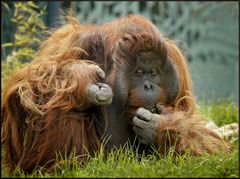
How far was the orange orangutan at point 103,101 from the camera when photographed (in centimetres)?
332

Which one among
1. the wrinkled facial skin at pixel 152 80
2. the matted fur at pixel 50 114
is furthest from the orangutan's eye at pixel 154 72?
the matted fur at pixel 50 114

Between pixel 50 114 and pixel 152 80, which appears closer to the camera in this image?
pixel 50 114

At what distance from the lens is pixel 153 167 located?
9.70 ft

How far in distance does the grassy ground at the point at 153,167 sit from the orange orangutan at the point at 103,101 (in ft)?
0.44

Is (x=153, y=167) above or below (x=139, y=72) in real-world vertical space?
below

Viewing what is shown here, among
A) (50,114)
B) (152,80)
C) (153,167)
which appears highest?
(152,80)

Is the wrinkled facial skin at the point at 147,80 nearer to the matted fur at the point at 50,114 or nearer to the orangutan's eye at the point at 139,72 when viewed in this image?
the orangutan's eye at the point at 139,72

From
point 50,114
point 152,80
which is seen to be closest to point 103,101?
point 50,114

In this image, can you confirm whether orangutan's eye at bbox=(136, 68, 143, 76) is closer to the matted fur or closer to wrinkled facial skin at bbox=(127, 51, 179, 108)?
wrinkled facial skin at bbox=(127, 51, 179, 108)

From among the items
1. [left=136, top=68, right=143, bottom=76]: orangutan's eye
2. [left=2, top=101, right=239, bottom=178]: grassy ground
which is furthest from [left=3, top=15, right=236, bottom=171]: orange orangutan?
[left=2, top=101, right=239, bottom=178]: grassy ground

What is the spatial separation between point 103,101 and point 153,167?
0.49m

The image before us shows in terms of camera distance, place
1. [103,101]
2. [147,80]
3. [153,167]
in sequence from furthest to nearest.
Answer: [147,80]
[103,101]
[153,167]

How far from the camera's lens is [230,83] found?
769cm

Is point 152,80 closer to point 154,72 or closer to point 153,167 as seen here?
point 154,72
